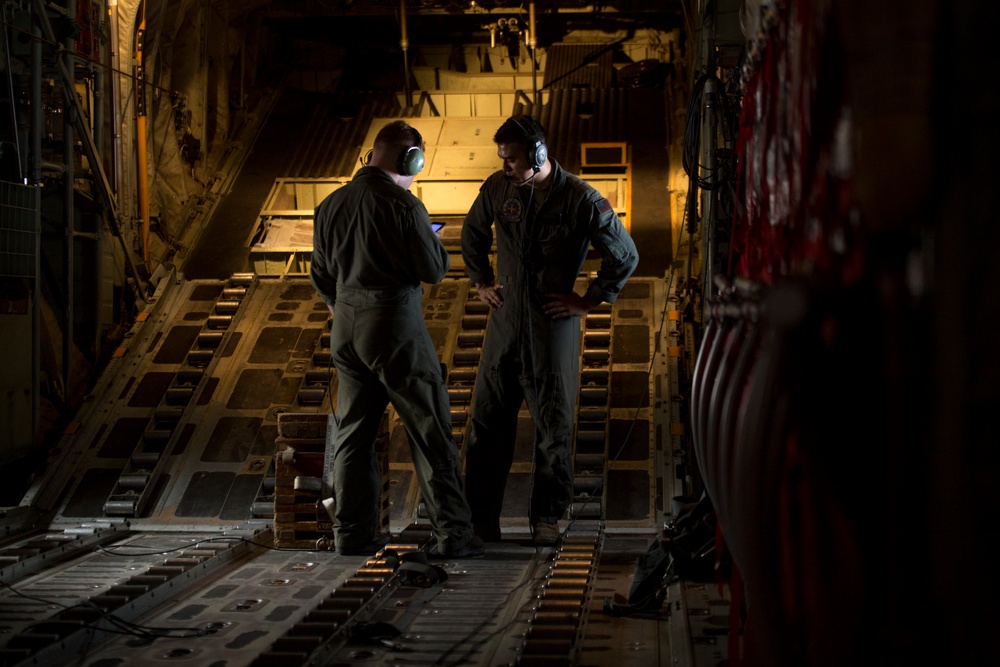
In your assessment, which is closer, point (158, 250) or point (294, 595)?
point (294, 595)

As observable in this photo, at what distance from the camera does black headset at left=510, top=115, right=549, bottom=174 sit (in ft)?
16.6

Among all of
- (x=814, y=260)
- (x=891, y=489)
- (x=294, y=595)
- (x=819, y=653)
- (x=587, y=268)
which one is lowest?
(x=294, y=595)

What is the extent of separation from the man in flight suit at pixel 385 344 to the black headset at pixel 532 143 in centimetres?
49

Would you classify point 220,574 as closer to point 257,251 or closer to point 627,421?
point 627,421

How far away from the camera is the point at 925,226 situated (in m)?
1.47

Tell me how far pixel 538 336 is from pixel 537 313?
11 cm

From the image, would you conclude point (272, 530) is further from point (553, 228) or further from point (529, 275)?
point (553, 228)

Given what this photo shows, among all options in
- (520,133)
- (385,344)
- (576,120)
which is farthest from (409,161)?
(576,120)

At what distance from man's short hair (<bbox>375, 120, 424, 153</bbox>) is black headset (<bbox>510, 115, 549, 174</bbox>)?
1.54 feet

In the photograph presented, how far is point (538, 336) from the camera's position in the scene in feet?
17.0

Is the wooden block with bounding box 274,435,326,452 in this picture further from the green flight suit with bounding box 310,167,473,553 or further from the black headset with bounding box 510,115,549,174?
the black headset with bounding box 510,115,549,174

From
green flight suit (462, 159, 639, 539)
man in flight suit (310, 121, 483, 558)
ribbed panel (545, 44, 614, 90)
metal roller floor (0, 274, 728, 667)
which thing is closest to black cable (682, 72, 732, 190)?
green flight suit (462, 159, 639, 539)

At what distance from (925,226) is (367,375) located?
12.4ft

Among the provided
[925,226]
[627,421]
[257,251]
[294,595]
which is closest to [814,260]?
[925,226]
